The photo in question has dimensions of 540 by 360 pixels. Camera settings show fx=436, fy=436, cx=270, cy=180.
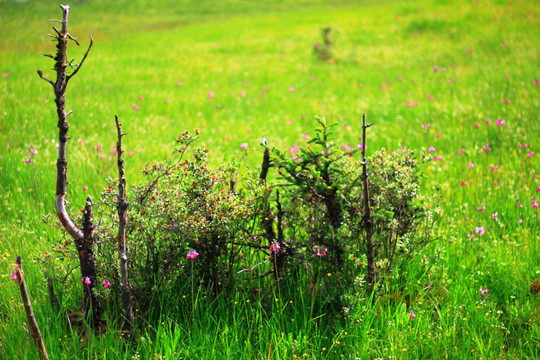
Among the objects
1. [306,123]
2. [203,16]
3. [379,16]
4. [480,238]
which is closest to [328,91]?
[306,123]

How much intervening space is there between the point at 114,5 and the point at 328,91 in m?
31.2

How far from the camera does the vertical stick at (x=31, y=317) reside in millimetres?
2289

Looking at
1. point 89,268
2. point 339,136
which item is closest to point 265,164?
point 89,268

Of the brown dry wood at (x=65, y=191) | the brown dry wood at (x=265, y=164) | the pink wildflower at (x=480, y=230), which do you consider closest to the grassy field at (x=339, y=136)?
the pink wildflower at (x=480, y=230)

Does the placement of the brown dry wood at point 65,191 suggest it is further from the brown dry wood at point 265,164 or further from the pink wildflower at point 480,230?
the pink wildflower at point 480,230

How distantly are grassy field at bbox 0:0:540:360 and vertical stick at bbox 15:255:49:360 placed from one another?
4.4 inches

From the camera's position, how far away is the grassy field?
293 cm

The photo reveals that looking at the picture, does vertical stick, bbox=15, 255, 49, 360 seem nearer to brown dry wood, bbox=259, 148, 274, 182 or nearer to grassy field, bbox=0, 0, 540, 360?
grassy field, bbox=0, 0, 540, 360

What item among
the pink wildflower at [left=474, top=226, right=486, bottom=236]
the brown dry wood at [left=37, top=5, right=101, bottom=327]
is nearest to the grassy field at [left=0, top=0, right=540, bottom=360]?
the pink wildflower at [left=474, top=226, right=486, bottom=236]

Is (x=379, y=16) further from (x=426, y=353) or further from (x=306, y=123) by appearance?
(x=426, y=353)

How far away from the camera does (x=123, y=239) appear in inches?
100

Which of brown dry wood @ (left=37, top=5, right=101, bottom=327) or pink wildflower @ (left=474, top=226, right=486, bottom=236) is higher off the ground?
brown dry wood @ (left=37, top=5, right=101, bottom=327)

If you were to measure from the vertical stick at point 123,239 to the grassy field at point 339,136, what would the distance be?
0.16 meters

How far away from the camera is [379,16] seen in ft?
85.9
